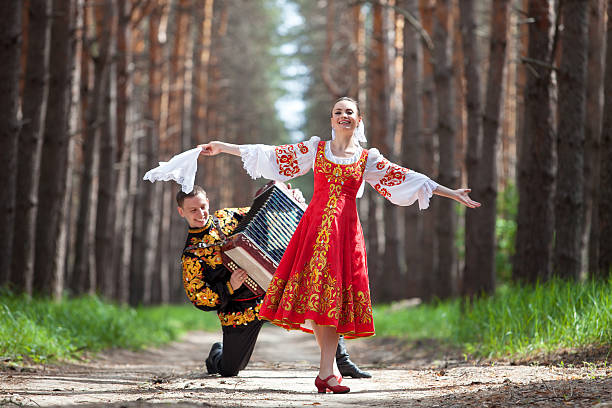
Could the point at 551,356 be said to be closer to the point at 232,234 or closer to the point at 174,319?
the point at 232,234

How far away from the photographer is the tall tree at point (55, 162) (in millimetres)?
11516

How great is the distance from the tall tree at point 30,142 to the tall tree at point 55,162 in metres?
0.95

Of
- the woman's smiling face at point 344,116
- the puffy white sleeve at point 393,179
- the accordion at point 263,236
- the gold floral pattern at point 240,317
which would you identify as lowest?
Answer: the gold floral pattern at point 240,317

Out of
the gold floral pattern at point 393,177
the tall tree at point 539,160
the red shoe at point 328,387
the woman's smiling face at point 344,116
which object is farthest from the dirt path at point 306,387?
the tall tree at point 539,160

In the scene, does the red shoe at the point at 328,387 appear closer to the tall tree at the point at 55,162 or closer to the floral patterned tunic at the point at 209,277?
the floral patterned tunic at the point at 209,277

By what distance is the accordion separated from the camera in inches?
235

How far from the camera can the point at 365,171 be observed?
590cm

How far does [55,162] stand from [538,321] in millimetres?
7985

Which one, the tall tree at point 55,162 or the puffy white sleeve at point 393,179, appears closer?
the puffy white sleeve at point 393,179

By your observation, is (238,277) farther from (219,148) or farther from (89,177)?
(89,177)

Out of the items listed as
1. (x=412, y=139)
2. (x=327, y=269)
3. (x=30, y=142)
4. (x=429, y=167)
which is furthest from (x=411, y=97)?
(x=327, y=269)

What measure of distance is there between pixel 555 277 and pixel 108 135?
1080cm

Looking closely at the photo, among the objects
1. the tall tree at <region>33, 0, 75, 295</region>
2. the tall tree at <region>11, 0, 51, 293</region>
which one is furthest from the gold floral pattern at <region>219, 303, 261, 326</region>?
the tall tree at <region>33, 0, 75, 295</region>

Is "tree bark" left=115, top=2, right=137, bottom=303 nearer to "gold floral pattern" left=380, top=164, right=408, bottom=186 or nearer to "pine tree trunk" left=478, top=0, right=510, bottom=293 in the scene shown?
"pine tree trunk" left=478, top=0, right=510, bottom=293
